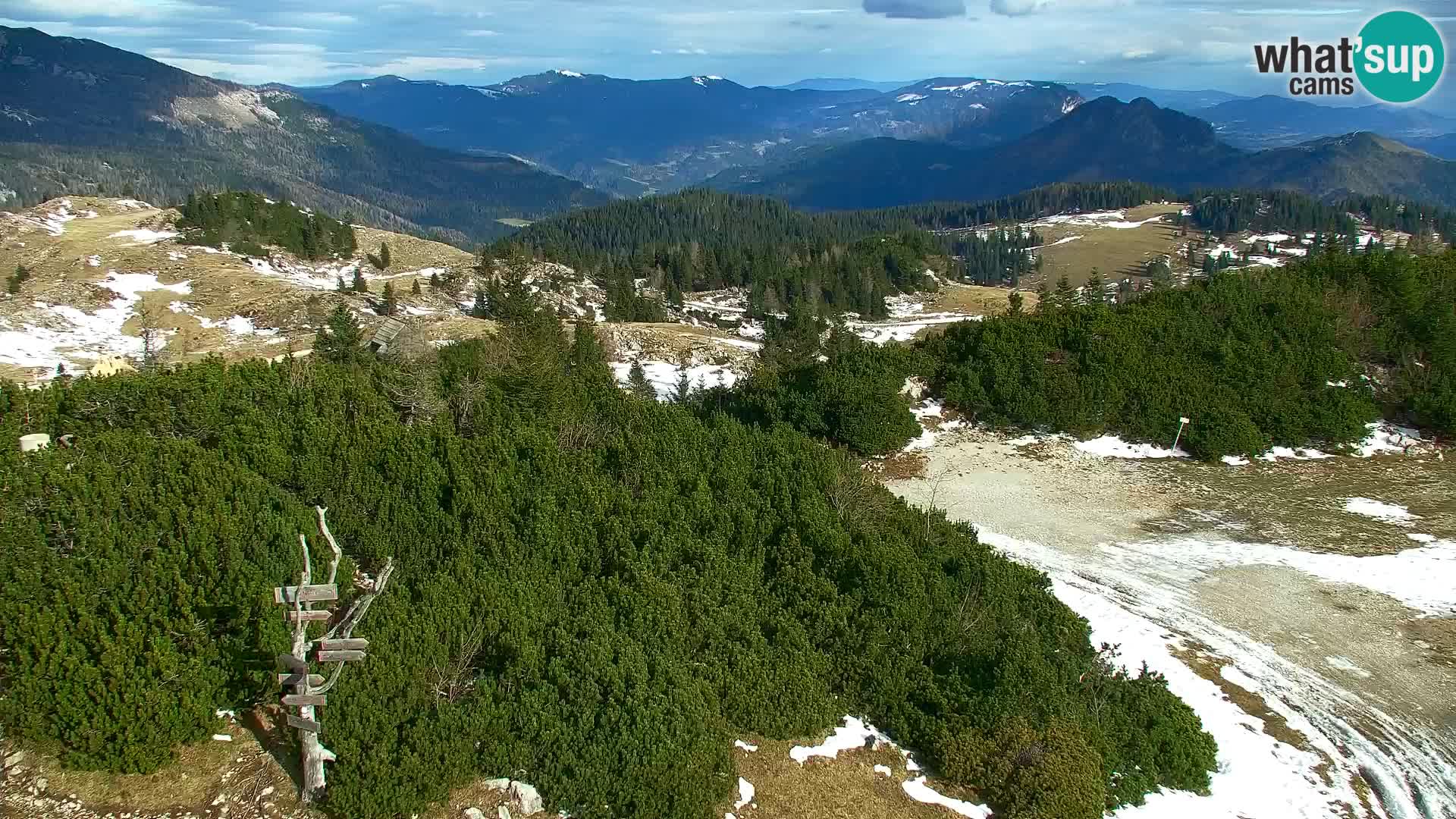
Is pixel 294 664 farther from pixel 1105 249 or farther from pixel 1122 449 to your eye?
pixel 1105 249

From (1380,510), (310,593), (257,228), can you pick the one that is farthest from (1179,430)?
(257,228)

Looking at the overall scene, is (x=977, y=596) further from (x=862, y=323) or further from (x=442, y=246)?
(x=442, y=246)

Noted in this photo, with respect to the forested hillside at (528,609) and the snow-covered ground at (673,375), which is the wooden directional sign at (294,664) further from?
the snow-covered ground at (673,375)

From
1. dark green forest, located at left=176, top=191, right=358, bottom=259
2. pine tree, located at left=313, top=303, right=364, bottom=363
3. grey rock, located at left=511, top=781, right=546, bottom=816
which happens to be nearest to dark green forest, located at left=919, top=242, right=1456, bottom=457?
pine tree, located at left=313, top=303, right=364, bottom=363

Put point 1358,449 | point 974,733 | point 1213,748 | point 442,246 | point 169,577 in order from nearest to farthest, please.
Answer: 1. point 169,577
2. point 974,733
3. point 1213,748
4. point 1358,449
5. point 442,246

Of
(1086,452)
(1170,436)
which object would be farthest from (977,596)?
(1170,436)

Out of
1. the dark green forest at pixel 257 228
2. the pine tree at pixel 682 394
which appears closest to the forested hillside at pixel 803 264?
the dark green forest at pixel 257 228
